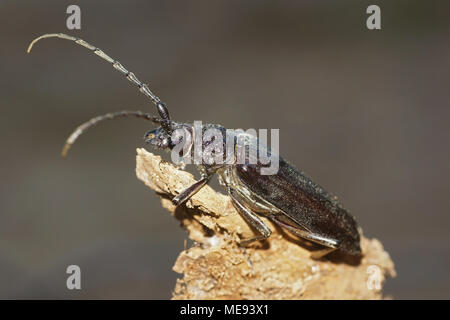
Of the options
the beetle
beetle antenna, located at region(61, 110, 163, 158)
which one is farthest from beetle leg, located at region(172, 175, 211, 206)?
beetle antenna, located at region(61, 110, 163, 158)

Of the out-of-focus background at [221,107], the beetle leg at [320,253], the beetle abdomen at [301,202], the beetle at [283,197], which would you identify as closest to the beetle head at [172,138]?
the beetle at [283,197]

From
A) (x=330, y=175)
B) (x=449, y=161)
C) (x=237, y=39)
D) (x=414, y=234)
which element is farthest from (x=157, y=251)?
(x=449, y=161)

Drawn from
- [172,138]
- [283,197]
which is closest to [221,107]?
[172,138]

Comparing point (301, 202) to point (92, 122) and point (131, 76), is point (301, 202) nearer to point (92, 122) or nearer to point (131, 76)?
point (131, 76)

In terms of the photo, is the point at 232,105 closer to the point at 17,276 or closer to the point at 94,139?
the point at 94,139

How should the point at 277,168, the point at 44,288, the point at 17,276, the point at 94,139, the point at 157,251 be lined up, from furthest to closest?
the point at 94,139 → the point at 157,251 → the point at 17,276 → the point at 44,288 → the point at 277,168

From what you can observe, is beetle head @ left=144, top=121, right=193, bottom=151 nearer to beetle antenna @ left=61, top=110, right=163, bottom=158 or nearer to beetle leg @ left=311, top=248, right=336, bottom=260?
beetle antenna @ left=61, top=110, right=163, bottom=158
